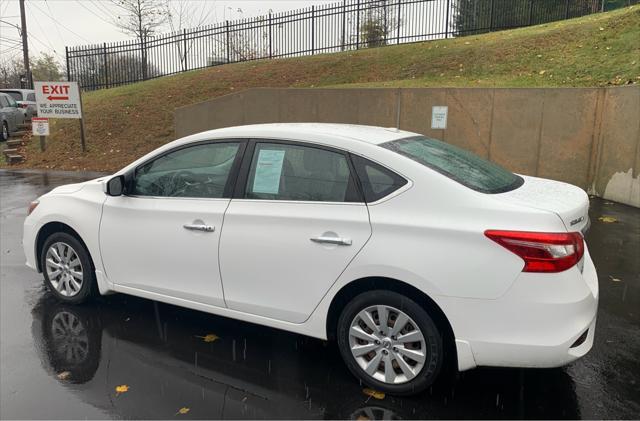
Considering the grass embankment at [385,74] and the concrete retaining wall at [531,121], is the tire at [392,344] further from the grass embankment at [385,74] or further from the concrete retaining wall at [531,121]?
the grass embankment at [385,74]

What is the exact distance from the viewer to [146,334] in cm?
400

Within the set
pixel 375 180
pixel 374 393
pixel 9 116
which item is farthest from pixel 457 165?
pixel 9 116

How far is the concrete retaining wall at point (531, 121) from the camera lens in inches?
328

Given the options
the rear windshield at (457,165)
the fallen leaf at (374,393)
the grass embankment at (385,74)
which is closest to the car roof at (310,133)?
the rear windshield at (457,165)

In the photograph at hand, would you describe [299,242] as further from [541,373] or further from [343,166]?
[541,373]

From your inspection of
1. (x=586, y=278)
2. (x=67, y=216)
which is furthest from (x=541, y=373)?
(x=67, y=216)

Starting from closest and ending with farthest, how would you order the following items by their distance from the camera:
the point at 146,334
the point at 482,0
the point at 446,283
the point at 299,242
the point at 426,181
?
the point at 446,283
the point at 426,181
the point at 299,242
the point at 146,334
the point at 482,0

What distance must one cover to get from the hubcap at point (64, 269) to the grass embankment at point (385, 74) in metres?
9.07

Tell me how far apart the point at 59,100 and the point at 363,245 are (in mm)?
14334

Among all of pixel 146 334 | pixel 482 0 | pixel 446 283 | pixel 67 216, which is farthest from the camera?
pixel 482 0

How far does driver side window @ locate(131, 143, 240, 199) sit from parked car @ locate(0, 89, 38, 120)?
1741 centimetres

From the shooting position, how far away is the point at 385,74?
581 inches

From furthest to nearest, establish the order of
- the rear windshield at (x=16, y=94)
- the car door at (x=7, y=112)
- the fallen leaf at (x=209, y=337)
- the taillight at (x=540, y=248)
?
the rear windshield at (x=16, y=94) < the car door at (x=7, y=112) < the fallen leaf at (x=209, y=337) < the taillight at (x=540, y=248)

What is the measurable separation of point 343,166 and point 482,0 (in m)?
16.4
